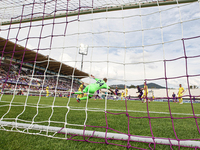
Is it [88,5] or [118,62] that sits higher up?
[88,5]

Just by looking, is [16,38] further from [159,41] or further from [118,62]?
[159,41]

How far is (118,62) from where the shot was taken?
9.78ft

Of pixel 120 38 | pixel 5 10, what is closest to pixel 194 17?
pixel 120 38

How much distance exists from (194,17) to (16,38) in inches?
177

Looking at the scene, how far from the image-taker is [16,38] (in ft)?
12.6

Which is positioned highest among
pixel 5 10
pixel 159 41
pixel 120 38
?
pixel 5 10

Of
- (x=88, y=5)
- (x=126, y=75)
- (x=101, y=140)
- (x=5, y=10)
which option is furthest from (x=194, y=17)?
(x=5, y=10)

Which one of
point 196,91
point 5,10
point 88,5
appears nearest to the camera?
point 88,5

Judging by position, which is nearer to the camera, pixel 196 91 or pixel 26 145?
pixel 26 145

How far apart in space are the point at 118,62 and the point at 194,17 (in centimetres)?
171

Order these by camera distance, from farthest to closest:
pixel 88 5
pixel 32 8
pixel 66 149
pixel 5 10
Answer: pixel 5 10 < pixel 32 8 < pixel 88 5 < pixel 66 149

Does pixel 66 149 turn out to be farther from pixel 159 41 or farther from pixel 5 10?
pixel 5 10

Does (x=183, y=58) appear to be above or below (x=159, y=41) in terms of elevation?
below

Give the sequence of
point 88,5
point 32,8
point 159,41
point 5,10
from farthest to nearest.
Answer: point 5,10
point 32,8
point 88,5
point 159,41
